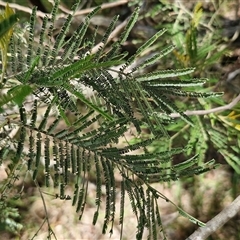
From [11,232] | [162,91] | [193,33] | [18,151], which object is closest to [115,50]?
[162,91]

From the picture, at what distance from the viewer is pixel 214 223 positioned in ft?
4.13

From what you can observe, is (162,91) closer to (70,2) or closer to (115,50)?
(115,50)

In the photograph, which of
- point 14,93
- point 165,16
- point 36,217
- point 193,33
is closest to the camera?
point 14,93

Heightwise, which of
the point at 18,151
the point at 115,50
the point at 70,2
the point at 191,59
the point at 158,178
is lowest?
the point at 158,178

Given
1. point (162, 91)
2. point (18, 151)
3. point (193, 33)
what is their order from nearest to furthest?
point (18, 151)
point (162, 91)
point (193, 33)

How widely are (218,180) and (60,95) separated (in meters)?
1.31

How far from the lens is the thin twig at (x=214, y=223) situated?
1169 millimetres

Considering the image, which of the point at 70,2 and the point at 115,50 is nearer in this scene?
the point at 115,50

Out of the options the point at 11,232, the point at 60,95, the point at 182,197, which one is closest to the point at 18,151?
the point at 60,95

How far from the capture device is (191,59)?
5.28 ft

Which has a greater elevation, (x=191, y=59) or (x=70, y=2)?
(x=70, y=2)

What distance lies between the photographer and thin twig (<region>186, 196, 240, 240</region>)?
46.0 inches

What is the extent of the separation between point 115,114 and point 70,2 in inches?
57.4

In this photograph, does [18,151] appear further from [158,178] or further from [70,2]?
[70,2]
